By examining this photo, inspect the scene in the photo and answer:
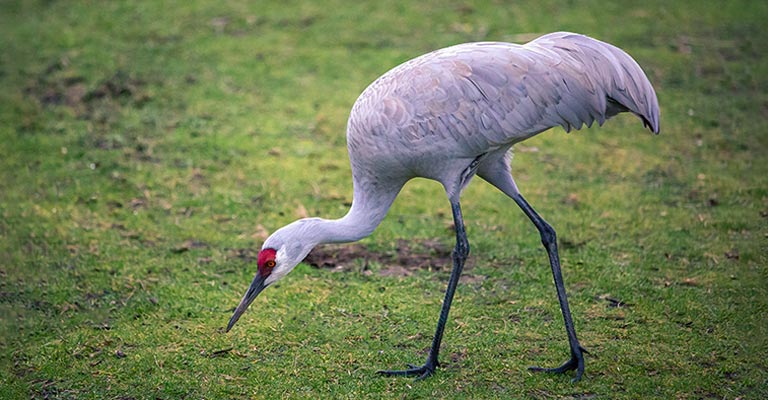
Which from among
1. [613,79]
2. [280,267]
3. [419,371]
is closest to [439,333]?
[419,371]

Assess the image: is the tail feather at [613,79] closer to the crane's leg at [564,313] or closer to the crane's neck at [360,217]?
the crane's leg at [564,313]

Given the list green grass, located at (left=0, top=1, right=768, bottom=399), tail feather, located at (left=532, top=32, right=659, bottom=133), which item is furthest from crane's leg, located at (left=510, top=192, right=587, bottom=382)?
tail feather, located at (left=532, top=32, right=659, bottom=133)

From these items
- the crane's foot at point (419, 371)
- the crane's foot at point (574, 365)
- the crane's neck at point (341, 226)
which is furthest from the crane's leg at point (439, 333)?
the crane's foot at point (574, 365)

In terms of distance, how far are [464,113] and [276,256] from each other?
1.41 m

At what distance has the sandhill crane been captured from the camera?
5109 mm

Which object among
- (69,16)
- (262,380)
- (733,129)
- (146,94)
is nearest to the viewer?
(262,380)

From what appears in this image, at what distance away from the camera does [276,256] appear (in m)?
5.19

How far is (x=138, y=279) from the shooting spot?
638cm

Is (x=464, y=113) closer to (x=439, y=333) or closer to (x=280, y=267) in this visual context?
(x=439, y=333)

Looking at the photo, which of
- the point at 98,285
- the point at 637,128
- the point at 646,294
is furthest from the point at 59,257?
the point at 637,128

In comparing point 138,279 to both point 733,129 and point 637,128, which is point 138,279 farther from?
point 733,129

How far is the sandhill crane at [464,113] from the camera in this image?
5.11 metres

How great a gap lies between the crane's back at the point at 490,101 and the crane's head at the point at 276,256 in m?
0.66

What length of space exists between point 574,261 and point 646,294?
0.66 meters
